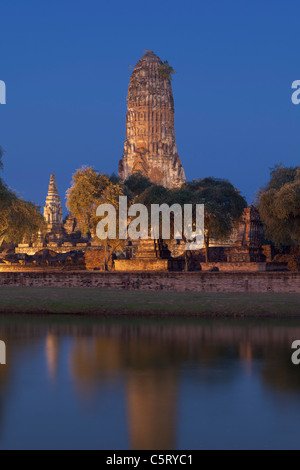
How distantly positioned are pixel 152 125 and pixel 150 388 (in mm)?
139407

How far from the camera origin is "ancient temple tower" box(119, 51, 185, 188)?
482 feet

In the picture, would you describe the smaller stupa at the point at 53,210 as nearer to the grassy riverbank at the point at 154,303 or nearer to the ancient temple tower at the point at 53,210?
the ancient temple tower at the point at 53,210

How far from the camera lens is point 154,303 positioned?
25125 mm

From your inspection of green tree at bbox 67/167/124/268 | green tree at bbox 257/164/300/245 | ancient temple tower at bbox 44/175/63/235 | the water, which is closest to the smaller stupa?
ancient temple tower at bbox 44/175/63/235

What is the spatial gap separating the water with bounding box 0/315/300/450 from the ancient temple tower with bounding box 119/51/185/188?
127 meters

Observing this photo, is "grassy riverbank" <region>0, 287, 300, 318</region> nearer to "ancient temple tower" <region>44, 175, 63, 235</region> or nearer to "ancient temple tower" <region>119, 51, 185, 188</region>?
"ancient temple tower" <region>44, 175, 63, 235</region>

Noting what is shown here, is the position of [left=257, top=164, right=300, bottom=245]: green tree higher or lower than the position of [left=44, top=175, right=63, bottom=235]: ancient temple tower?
lower

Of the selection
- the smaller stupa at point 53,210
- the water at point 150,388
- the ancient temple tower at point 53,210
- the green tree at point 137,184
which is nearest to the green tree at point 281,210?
the water at point 150,388

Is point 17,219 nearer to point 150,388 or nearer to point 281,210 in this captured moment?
point 281,210

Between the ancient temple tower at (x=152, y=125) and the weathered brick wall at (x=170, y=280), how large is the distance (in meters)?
115

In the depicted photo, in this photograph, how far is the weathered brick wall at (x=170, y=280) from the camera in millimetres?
27473

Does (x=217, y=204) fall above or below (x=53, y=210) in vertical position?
below

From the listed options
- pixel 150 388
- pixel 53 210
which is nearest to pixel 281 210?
pixel 150 388

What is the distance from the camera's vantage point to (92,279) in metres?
30.2
